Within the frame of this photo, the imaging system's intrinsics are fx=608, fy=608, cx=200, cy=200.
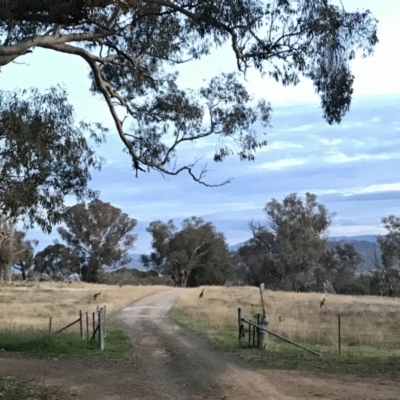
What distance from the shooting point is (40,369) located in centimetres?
1135

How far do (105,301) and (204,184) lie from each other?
65.4ft

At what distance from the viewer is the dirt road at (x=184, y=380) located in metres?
9.20

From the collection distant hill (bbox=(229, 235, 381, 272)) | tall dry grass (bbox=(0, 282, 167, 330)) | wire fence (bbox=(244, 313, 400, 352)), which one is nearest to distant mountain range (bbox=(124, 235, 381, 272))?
distant hill (bbox=(229, 235, 381, 272))

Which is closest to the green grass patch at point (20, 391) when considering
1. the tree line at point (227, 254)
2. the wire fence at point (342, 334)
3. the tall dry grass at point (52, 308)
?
the wire fence at point (342, 334)

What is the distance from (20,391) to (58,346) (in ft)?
16.2

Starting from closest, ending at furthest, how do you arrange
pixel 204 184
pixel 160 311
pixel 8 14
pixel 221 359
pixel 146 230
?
pixel 8 14 < pixel 221 359 < pixel 204 184 < pixel 160 311 < pixel 146 230

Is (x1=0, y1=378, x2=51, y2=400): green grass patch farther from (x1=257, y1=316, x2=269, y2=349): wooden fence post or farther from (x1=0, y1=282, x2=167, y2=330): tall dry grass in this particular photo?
(x1=0, y1=282, x2=167, y2=330): tall dry grass

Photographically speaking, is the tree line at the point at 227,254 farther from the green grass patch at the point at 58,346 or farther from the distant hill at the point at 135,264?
the green grass patch at the point at 58,346

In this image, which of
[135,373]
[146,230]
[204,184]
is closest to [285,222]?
[146,230]

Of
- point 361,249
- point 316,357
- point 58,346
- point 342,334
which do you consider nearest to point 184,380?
point 316,357

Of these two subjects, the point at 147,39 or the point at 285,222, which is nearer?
the point at 147,39

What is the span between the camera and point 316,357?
12828mm

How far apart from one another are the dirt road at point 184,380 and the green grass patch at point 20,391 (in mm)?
294

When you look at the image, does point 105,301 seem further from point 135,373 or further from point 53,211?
point 135,373
